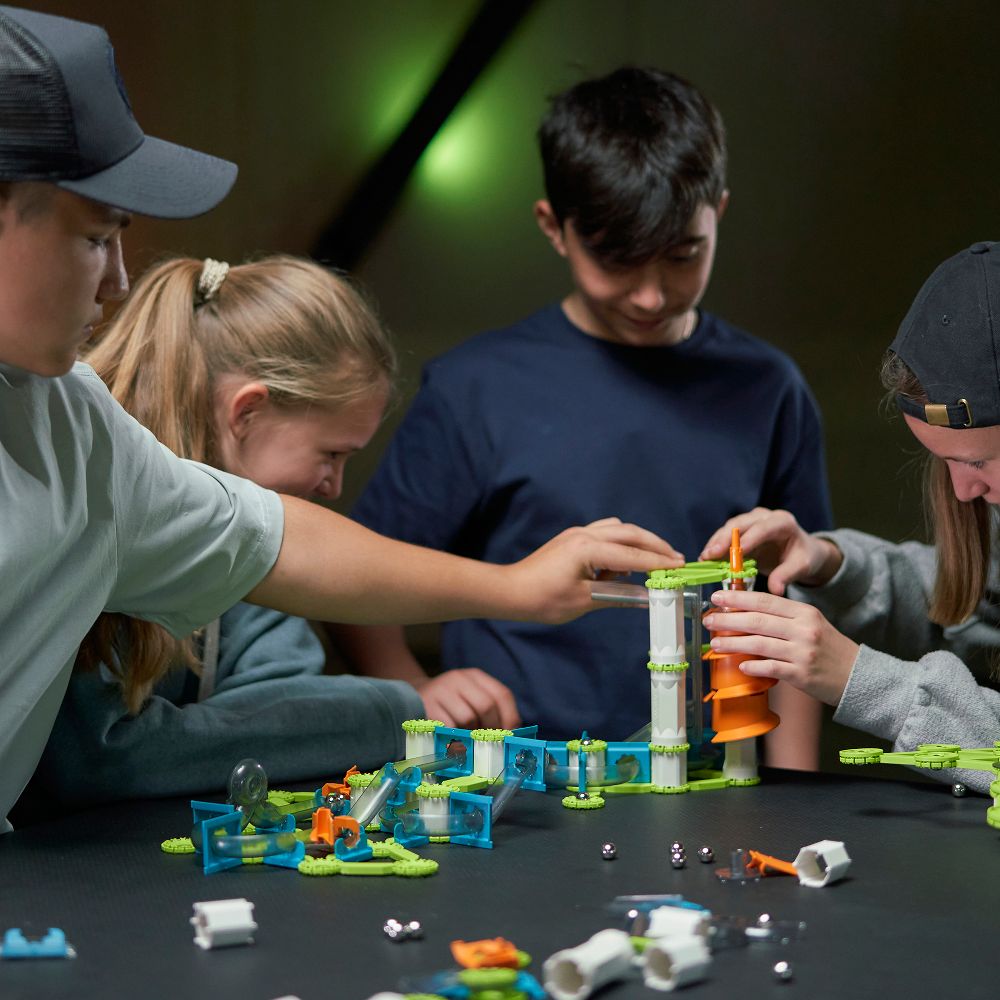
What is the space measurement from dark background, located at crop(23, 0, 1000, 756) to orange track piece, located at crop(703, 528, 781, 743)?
1145mm

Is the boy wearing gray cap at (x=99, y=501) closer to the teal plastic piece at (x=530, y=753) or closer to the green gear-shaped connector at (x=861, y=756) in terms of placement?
the teal plastic piece at (x=530, y=753)

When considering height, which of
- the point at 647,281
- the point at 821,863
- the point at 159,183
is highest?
the point at 159,183

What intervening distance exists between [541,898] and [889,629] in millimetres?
733

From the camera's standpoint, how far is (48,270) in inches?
35.0

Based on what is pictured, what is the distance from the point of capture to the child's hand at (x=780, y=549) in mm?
1334

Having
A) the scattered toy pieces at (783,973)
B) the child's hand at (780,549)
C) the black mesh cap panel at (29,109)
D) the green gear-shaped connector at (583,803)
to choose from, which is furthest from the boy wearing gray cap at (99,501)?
the scattered toy pieces at (783,973)

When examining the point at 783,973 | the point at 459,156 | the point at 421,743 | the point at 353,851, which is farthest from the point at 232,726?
the point at 459,156

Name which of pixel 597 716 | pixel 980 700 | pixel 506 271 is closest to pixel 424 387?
pixel 597 716

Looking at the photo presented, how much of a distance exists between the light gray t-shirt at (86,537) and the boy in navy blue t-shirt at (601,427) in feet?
1.49

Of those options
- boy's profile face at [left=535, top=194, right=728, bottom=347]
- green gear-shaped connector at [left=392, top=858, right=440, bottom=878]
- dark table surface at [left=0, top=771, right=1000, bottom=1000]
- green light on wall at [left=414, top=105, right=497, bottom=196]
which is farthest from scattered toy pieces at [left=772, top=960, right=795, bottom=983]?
green light on wall at [left=414, top=105, right=497, bottom=196]

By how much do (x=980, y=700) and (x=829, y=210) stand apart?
1300mm

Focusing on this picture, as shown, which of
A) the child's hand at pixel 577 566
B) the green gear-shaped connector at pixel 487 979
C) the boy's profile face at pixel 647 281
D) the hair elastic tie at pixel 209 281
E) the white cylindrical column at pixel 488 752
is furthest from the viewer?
the boy's profile face at pixel 647 281

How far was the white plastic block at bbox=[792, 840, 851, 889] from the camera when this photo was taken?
88cm

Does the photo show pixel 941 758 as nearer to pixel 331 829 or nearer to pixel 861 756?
pixel 861 756
